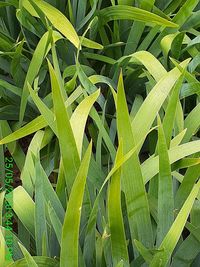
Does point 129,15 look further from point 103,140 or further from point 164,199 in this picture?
point 164,199

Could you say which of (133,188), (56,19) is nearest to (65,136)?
(133,188)

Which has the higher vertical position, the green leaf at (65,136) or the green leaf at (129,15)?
the green leaf at (129,15)

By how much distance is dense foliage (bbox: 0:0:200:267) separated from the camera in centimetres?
83

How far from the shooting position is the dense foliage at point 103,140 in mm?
833

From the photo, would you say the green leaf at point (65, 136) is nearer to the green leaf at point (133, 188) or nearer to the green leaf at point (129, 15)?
the green leaf at point (133, 188)

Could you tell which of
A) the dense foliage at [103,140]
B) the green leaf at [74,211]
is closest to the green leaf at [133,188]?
the dense foliage at [103,140]

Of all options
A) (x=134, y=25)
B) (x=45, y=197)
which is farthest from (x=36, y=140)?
(x=134, y=25)

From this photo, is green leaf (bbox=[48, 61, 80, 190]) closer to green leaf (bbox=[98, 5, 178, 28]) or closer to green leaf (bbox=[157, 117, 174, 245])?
green leaf (bbox=[157, 117, 174, 245])

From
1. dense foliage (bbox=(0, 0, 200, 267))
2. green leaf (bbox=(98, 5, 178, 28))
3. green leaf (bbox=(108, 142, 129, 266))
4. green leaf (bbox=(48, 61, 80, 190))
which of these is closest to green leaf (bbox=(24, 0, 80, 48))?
dense foliage (bbox=(0, 0, 200, 267))

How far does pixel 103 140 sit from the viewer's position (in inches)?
45.6

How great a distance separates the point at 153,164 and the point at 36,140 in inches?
12.5

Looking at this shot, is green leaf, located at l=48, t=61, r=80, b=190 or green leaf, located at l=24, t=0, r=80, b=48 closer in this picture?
green leaf, located at l=48, t=61, r=80, b=190

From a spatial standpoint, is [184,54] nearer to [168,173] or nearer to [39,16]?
[39,16]

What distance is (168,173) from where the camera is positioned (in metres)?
0.87
